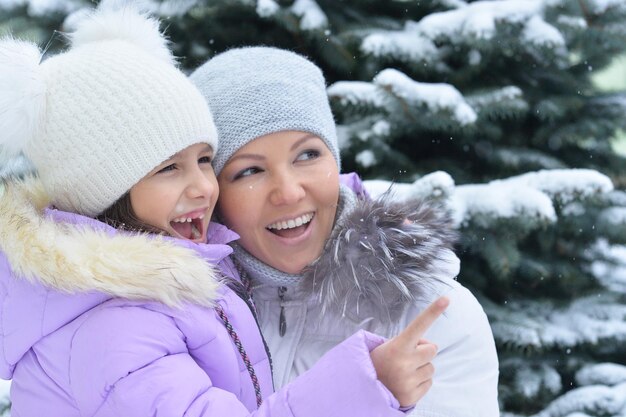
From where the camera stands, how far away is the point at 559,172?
Result: 2.82 m

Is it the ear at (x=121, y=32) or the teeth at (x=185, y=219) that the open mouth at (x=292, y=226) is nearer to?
the teeth at (x=185, y=219)

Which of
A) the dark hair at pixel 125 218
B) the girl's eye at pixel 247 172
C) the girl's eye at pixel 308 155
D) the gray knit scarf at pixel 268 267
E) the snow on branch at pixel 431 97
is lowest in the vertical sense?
the snow on branch at pixel 431 97

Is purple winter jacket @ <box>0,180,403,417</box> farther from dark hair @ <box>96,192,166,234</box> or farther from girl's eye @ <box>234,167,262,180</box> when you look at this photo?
girl's eye @ <box>234,167,262,180</box>

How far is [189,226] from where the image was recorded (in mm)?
1682

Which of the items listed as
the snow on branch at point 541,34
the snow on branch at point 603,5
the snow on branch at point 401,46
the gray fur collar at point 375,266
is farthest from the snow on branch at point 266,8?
the gray fur collar at point 375,266

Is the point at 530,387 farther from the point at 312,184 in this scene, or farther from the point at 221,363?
the point at 221,363

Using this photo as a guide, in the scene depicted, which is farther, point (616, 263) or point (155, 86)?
point (616, 263)

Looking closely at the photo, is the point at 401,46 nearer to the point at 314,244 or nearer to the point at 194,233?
the point at 314,244

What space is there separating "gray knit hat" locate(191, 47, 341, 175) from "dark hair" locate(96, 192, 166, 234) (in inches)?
11.5

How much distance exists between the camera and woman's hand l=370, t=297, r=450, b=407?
A: 1292 mm

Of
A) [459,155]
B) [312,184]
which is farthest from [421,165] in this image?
[312,184]

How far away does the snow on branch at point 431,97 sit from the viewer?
2.75 meters

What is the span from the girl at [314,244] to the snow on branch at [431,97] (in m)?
0.88

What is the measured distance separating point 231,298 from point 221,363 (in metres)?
→ 0.18
